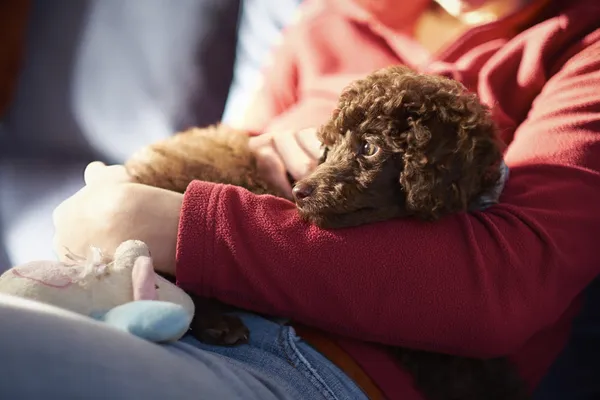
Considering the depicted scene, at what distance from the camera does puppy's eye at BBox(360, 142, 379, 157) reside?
3.99ft

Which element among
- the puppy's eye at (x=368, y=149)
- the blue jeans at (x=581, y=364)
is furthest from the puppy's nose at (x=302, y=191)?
the blue jeans at (x=581, y=364)

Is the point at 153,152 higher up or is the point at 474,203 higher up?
the point at 153,152

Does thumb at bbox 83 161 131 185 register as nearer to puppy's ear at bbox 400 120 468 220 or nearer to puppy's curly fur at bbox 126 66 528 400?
puppy's curly fur at bbox 126 66 528 400

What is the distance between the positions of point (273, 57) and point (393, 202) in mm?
1000

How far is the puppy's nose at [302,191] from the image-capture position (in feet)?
3.86

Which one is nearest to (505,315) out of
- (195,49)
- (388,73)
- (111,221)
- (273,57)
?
(388,73)

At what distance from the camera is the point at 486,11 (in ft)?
5.10

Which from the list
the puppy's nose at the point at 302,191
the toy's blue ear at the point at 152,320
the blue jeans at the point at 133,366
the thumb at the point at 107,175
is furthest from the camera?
the thumb at the point at 107,175

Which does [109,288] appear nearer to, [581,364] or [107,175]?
[107,175]

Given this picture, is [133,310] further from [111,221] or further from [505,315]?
[505,315]

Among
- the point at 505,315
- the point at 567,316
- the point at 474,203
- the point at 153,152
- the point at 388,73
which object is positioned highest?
the point at 388,73

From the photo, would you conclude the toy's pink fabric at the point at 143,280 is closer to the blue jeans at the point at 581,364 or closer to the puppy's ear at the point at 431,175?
the puppy's ear at the point at 431,175

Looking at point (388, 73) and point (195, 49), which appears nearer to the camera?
point (388, 73)

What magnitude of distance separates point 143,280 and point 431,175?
20.3 inches
